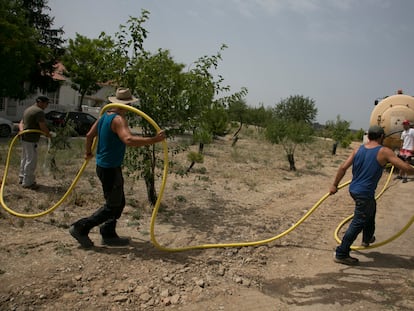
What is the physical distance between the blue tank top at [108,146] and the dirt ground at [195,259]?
109cm

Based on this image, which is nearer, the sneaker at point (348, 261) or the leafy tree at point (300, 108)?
the sneaker at point (348, 261)

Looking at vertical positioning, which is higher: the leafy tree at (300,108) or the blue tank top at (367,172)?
the leafy tree at (300,108)

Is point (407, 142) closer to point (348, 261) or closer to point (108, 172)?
point (348, 261)

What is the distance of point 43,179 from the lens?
24.8 feet

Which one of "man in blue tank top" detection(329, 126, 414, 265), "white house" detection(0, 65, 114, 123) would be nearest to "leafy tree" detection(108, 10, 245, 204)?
"man in blue tank top" detection(329, 126, 414, 265)

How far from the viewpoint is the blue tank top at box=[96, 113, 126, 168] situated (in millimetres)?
4254

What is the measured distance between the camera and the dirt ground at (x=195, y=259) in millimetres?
3531

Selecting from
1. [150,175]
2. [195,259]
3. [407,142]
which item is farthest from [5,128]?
[407,142]

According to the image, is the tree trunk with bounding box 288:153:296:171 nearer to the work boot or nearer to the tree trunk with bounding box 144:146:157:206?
the tree trunk with bounding box 144:146:157:206

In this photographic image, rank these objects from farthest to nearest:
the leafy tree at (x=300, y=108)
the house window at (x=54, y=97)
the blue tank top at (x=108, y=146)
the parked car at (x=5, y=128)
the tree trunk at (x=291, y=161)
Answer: the leafy tree at (x=300, y=108) < the house window at (x=54, y=97) < the parked car at (x=5, y=128) < the tree trunk at (x=291, y=161) < the blue tank top at (x=108, y=146)

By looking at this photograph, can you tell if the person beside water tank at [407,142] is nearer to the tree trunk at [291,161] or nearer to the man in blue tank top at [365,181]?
the tree trunk at [291,161]

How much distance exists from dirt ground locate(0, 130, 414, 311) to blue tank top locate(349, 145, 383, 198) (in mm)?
994

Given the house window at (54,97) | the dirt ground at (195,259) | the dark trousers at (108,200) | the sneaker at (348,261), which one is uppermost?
the house window at (54,97)

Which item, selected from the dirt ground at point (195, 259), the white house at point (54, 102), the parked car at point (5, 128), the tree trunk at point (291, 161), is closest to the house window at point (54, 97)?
the white house at point (54, 102)
